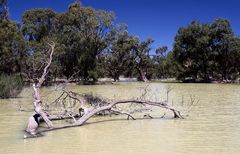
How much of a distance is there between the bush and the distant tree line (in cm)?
1307

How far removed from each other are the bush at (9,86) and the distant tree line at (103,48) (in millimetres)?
13068

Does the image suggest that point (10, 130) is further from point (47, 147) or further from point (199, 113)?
point (199, 113)

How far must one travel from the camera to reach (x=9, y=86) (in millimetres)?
26062

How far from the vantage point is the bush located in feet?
84.0

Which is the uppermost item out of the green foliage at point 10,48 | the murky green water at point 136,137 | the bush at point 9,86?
the green foliage at point 10,48

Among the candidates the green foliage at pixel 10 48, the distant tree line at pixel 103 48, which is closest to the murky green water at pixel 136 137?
the green foliage at pixel 10 48

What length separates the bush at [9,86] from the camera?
2561 cm

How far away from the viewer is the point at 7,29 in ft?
119

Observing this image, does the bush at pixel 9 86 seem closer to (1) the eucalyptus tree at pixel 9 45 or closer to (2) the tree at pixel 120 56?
(1) the eucalyptus tree at pixel 9 45

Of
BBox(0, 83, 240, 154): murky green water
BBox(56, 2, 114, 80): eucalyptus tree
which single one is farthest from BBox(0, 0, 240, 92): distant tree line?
BBox(0, 83, 240, 154): murky green water

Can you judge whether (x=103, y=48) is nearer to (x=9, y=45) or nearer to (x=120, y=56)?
(x=120, y=56)

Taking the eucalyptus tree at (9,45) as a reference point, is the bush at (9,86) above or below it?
below

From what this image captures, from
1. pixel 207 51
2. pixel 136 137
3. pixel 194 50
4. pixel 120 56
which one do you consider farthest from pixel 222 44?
pixel 136 137

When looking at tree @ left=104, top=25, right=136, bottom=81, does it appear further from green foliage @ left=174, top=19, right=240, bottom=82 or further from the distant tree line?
green foliage @ left=174, top=19, right=240, bottom=82
